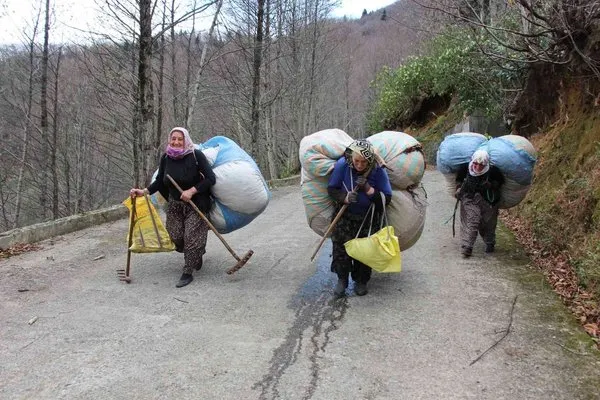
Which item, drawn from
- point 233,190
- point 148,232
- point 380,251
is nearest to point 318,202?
point 380,251

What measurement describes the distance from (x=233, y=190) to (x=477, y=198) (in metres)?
3.07

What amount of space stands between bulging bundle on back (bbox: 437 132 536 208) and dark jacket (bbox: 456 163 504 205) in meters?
0.08

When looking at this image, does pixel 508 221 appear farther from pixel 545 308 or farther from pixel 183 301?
pixel 183 301

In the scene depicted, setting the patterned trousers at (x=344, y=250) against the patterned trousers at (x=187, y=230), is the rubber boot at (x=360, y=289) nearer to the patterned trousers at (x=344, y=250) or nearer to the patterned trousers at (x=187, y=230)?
the patterned trousers at (x=344, y=250)

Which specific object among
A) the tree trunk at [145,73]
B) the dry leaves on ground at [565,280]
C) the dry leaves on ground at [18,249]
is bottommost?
the dry leaves on ground at [18,249]

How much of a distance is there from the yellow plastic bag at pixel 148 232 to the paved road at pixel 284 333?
1.27ft

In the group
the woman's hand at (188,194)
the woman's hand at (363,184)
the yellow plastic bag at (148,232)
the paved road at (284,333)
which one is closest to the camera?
the paved road at (284,333)

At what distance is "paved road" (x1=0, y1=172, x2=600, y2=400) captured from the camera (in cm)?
317

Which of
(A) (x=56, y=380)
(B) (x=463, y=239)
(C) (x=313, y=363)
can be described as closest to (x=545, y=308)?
(B) (x=463, y=239)

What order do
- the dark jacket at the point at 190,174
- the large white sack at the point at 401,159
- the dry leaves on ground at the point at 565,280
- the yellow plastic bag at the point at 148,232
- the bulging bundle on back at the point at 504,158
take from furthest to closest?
the bulging bundle on back at the point at 504,158
the yellow plastic bag at the point at 148,232
the dark jacket at the point at 190,174
the large white sack at the point at 401,159
the dry leaves on ground at the point at 565,280

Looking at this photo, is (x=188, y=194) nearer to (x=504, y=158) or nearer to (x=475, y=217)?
(x=475, y=217)

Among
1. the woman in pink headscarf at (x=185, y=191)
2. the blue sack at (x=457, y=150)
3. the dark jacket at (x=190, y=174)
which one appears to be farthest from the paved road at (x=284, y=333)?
the blue sack at (x=457, y=150)

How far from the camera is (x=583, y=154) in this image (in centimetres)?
653

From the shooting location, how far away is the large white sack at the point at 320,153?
4844 millimetres
